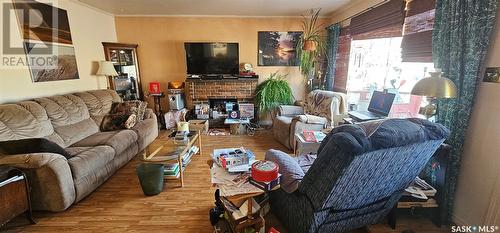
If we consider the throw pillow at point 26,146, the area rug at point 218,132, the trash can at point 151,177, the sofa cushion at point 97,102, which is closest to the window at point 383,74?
the area rug at point 218,132

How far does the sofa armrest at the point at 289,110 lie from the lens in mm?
3941

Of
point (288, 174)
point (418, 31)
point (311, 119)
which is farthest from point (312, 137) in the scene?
point (418, 31)

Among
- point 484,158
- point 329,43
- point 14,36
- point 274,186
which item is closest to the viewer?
point 274,186

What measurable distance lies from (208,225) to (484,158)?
2.16 meters

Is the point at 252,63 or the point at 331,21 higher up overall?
the point at 331,21

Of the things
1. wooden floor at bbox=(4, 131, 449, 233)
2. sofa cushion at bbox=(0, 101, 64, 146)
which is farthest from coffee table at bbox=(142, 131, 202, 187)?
sofa cushion at bbox=(0, 101, 64, 146)

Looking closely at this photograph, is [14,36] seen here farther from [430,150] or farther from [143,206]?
[430,150]

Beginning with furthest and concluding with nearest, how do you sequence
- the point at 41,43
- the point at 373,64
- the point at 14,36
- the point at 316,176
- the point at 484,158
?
the point at 373,64 < the point at 41,43 < the point at 14,36 < the point at 484,158 < the point at 316,176

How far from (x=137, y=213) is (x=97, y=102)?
206 centimetres

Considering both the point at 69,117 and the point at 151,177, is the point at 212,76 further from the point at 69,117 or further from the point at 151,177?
the point at 151,177

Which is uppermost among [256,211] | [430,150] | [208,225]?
[430,150]

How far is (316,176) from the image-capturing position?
4.18 feet

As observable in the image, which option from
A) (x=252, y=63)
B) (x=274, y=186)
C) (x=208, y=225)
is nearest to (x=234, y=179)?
(x=274, y=186)

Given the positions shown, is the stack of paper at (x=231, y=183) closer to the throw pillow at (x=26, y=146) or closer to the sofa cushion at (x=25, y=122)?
the throw pillow at (x=26, y=146)
